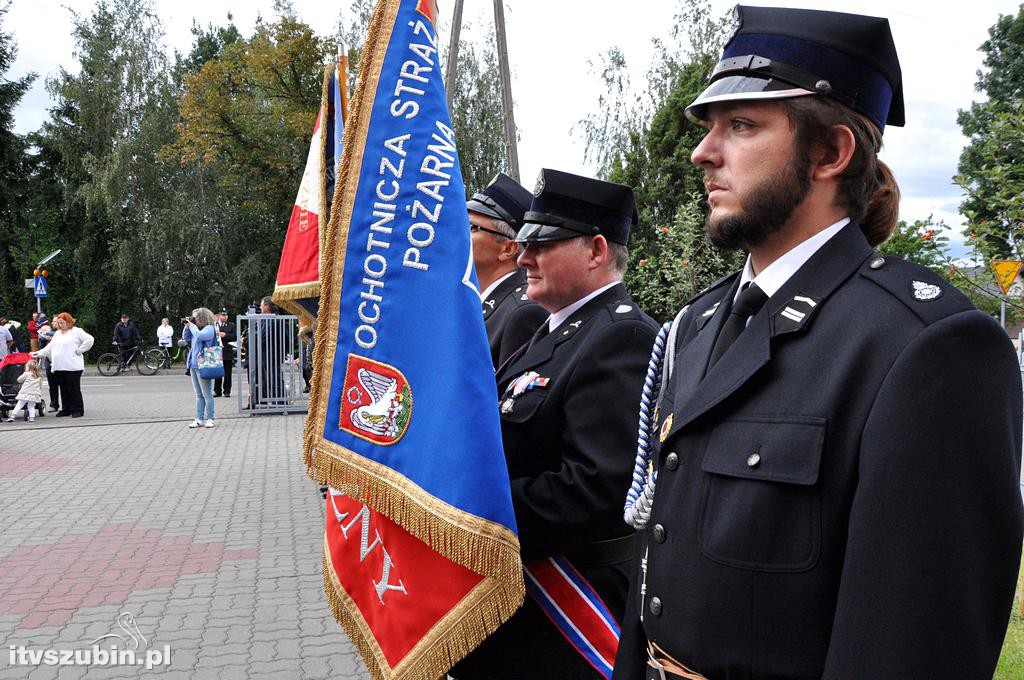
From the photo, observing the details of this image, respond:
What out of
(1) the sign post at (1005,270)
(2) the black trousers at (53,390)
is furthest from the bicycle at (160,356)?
(1) the sign post at (1005,270)

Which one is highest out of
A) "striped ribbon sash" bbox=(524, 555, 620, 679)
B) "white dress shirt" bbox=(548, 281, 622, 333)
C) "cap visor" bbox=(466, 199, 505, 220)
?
"cap visor" bbox=(466, 199, 505, 220)

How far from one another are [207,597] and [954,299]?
5202 millimetres

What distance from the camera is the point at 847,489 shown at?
1216 millimetres

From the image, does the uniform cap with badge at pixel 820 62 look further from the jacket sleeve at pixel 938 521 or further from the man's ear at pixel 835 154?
the jacket sleeve at pixel 938 521

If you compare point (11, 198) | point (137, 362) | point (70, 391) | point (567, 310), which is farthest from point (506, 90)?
point (11, 198)

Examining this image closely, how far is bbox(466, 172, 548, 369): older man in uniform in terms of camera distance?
11.3ft

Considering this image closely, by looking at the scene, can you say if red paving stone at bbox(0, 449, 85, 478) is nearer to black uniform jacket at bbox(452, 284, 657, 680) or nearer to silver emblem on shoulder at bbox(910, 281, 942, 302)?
black uniform jacket at bbox(452, 284, 657, 680)

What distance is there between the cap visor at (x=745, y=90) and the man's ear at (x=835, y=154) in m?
0.09

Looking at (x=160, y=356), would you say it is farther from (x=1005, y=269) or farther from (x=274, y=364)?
(x=1005, y=269)

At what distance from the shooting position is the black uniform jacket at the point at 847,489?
1.13 meters

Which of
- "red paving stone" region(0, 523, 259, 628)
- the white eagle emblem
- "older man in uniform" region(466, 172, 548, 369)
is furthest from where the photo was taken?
"red paving stone" region(0, 523, 259, 628)

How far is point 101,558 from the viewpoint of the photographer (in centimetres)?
630

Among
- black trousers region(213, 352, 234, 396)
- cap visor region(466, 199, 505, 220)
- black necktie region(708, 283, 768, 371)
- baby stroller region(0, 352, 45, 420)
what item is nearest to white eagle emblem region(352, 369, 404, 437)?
black necktie region(708, 283, 768, 371)

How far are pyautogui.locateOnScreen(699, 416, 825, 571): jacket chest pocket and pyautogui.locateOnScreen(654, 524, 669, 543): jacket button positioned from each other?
11cm
